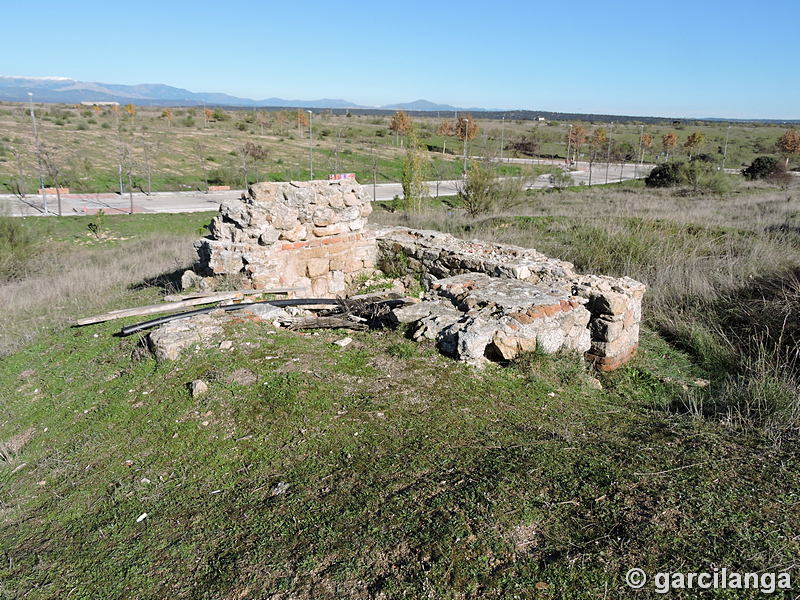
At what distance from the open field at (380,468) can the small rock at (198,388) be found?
104 millimetres

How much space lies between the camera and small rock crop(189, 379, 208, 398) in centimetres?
523

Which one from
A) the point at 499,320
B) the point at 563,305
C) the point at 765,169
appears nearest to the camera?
the point at 499,320

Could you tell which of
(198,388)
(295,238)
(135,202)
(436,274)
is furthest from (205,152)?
(198,388)

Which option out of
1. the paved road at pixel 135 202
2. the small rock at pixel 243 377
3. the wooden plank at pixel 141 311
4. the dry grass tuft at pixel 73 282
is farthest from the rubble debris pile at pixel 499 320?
the paved road at pixel 135 202

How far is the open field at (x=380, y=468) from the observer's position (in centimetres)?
295

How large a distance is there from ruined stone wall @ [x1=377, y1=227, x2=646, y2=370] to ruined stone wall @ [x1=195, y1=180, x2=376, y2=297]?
7.53 ft

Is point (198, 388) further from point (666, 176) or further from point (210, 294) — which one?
point (666, 176)

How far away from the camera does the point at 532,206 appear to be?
2634 centimetres

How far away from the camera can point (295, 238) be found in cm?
970

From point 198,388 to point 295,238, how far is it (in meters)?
4.87

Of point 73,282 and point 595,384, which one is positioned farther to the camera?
point 73,282

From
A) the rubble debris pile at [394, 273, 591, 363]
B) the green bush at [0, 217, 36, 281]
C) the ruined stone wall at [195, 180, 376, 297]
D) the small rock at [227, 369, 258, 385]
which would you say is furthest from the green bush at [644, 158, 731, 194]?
the green bush at [0, 217, 36, 281]

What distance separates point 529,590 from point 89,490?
10.8 ft

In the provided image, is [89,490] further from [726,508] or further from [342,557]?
[726,508]
